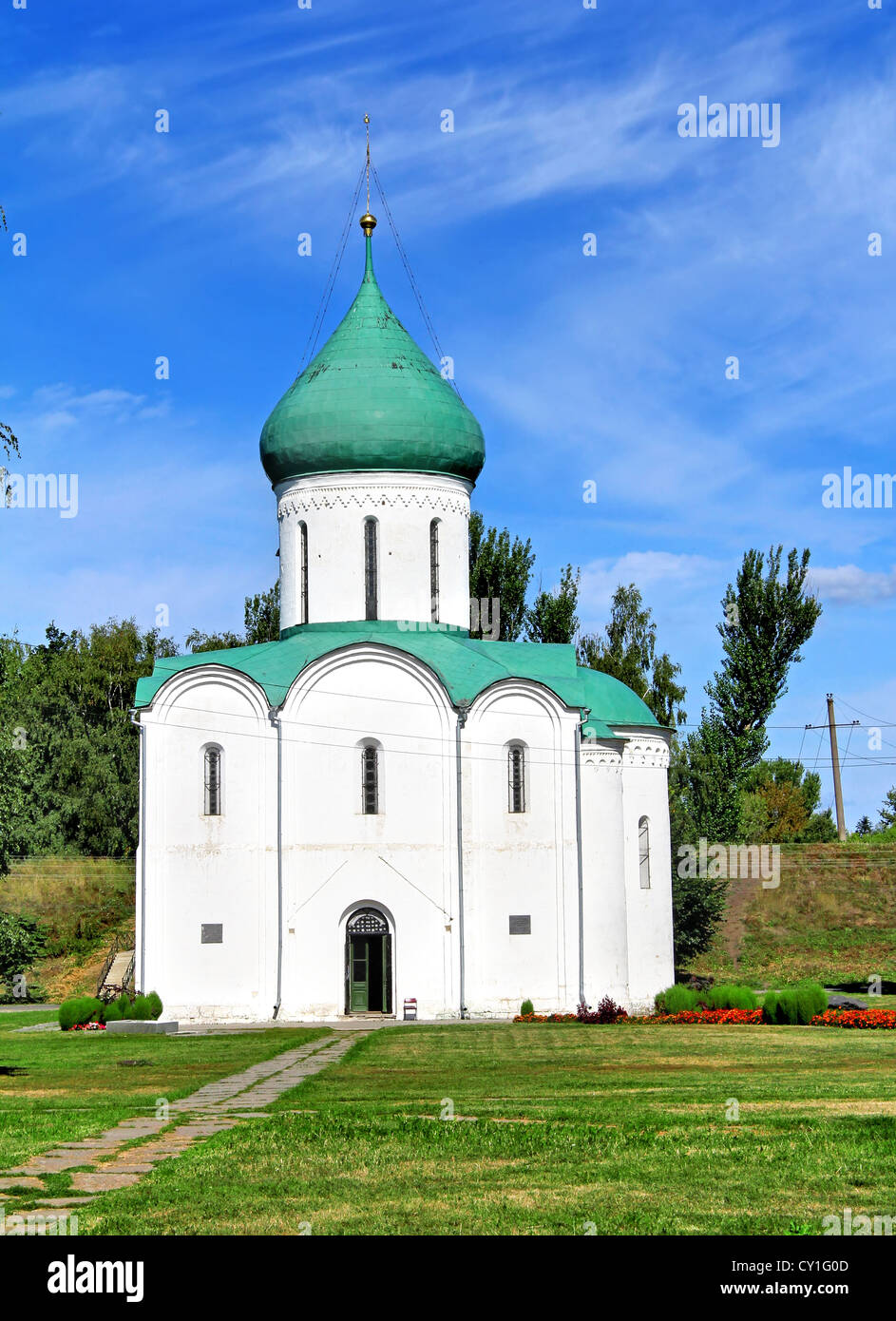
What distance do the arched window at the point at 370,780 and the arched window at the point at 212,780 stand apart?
8.68ft

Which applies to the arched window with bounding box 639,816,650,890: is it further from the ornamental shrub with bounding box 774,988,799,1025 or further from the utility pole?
the utility pole

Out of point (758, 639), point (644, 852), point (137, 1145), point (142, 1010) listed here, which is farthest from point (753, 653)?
point (137, 1145)

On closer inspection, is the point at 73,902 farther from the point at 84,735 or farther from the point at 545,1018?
the point at 545,1018

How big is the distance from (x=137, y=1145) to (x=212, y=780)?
60.3 feet

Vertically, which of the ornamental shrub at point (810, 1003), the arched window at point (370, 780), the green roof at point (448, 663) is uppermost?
the green roof at point (448, 663)

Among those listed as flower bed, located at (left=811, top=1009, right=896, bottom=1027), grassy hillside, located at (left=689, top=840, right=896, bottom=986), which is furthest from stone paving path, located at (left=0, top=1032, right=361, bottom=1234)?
grassy hillside, located at (left=689, top=840, right=896, bottom=986)

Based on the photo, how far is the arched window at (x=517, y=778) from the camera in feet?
94.3

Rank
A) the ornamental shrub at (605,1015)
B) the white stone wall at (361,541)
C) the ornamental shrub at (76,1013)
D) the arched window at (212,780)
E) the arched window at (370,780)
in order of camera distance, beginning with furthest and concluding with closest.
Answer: the white stone wall at (361,541) → the arched window at (212,780) → the arched window at (370,780) → the ornamental shrub at (76,1013) → the ornamental shrub at (605,1015)

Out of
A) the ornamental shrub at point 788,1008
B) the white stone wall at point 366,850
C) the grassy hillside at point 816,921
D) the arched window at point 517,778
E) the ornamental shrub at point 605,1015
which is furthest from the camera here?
the grassy hillside at point 816,921

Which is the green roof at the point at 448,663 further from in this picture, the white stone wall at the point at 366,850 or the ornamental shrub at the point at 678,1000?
Result: the ornamental shrub at the point at 678,1000

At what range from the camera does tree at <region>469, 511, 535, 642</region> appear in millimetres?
41438

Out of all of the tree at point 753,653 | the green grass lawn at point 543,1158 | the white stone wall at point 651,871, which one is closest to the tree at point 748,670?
the tree at point 753,653

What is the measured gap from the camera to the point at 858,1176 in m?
8.75

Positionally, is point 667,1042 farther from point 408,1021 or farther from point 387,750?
point 387,750
